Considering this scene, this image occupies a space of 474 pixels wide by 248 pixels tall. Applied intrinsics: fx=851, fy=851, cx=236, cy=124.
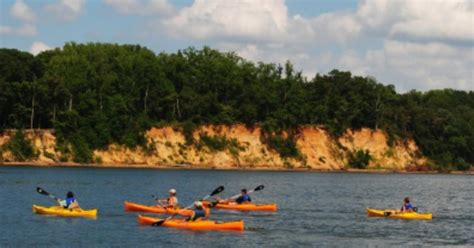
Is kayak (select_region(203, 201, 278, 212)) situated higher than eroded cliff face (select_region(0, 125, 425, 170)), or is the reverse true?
eroded cliff face (select_region(0, 125, 425, 170))

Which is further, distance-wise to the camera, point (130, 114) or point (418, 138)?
point (418, 138)

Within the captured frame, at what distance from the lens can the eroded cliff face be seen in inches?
5679

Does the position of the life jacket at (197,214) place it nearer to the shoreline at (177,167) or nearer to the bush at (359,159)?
the shoreline at (177,167)

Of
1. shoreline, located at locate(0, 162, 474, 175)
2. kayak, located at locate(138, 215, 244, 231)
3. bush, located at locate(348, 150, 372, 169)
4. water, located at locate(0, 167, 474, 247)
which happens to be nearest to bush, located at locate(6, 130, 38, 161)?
shoreline, located at locate(0, 162, 474, 175)

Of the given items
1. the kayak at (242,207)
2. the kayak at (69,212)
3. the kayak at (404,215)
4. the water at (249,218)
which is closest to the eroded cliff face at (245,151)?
the water at (249,218)

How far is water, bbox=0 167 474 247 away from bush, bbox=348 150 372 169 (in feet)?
157

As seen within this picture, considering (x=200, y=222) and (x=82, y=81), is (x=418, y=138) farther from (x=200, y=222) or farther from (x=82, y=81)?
(x=200, y=222)

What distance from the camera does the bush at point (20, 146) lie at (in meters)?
136

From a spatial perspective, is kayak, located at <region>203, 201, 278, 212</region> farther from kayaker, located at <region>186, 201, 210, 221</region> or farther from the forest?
the forest

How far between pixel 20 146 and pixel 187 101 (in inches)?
1294

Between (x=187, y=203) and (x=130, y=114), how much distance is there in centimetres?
7681

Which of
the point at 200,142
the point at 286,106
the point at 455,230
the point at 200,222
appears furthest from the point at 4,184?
the point at 286,106

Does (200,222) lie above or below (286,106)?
below

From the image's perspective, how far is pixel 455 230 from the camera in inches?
2362
